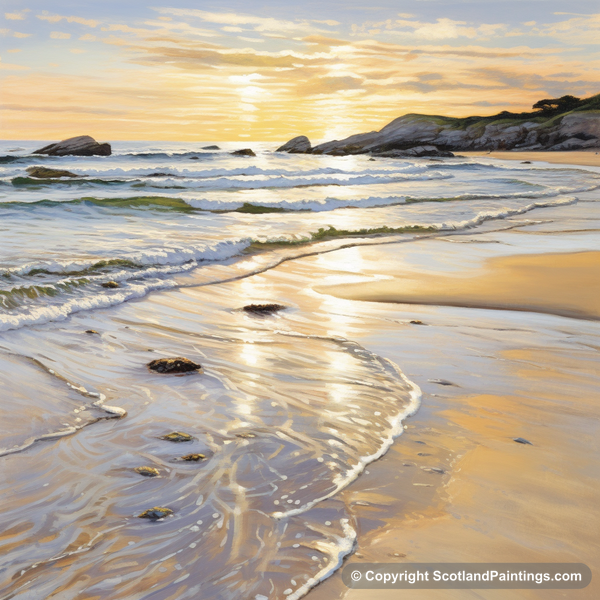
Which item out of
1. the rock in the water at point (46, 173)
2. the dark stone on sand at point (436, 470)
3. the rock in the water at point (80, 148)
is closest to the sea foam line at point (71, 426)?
the dark stone on sand at point (436, 470)

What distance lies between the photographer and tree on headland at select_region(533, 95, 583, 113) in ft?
217

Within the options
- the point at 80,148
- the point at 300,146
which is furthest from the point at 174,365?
the point at 300,146

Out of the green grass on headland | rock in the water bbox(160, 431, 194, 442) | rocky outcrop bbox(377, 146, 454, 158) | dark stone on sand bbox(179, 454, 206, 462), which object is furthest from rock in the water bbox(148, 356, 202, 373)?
the green grass on headland

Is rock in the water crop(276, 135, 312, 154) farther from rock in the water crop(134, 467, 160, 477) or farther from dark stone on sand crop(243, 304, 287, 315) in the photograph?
rock in the water crop(134, 467, 160, 477)

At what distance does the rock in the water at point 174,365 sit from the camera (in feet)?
12.4

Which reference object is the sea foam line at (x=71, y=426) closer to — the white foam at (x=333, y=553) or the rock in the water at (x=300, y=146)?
the white foam at (x=333, y=553)

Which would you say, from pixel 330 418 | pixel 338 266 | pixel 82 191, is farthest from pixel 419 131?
pixel 330 418

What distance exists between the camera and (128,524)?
2.15 meters

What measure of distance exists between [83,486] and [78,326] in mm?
2745

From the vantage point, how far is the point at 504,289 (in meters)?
6.47

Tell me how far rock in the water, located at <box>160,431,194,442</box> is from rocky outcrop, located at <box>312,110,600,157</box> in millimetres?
53627

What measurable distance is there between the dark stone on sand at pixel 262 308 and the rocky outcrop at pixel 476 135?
167ft

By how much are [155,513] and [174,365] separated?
166cm

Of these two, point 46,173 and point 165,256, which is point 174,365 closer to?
point 165,256
